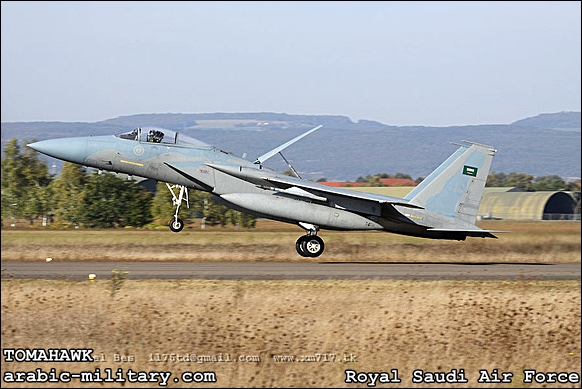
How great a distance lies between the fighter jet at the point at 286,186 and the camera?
69.2 feet

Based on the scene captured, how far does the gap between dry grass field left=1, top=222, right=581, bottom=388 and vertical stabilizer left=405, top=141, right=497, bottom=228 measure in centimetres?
365

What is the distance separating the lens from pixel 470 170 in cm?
2417

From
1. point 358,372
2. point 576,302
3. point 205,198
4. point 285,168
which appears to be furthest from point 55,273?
point 205,198

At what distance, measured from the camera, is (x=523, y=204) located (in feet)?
154

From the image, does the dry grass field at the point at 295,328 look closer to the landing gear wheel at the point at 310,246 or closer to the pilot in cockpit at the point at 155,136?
the landing gear wheel at the point at 310,246

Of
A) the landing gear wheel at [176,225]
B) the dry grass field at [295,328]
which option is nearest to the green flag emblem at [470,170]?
the dry grass field at [295,328]

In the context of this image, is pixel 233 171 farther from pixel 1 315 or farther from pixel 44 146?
pixel 1 315

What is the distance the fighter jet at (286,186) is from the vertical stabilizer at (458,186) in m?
0.03

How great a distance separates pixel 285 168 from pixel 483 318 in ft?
25.8

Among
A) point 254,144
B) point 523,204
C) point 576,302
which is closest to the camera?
point 576,302

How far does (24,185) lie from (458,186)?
36261 millimetres

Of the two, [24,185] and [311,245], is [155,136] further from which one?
[24,185]

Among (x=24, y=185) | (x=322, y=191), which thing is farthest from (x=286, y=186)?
(x=24, y=185)

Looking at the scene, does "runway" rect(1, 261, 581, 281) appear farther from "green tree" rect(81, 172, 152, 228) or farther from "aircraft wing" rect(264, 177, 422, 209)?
"green tree" rect(81, 172, 152, 228)
